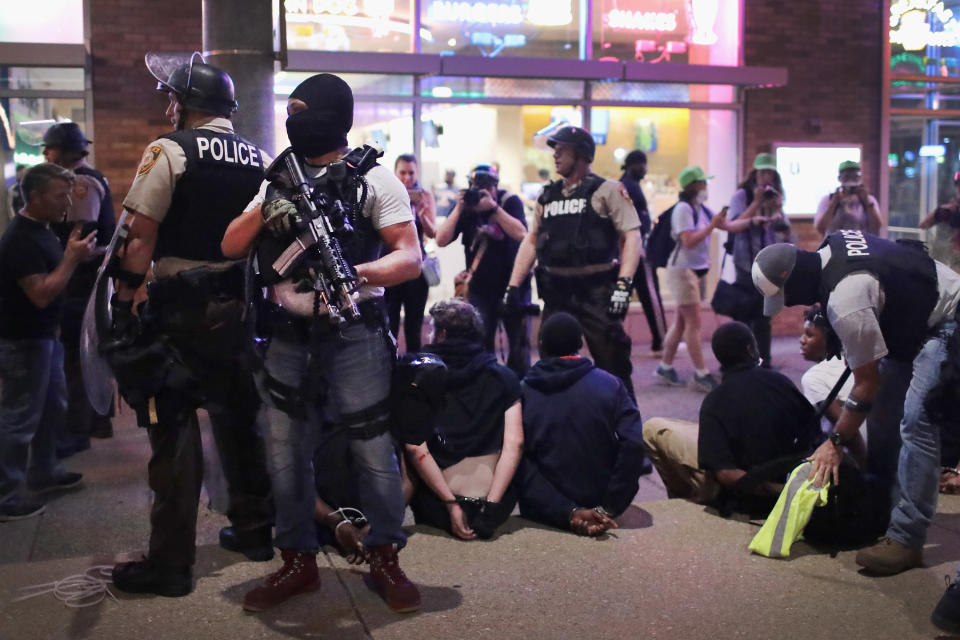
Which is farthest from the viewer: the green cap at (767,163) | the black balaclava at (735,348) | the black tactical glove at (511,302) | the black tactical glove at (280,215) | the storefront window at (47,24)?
the storefront window at (47,24)

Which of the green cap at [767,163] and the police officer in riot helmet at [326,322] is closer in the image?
the police officer in riot helmet at [326,322]

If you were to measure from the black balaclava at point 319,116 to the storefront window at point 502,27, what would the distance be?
7.52m

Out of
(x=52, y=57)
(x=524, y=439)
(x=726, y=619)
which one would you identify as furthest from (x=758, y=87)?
(x=726, y=619)

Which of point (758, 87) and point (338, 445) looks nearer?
point (338, 445)

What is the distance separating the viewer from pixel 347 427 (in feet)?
13.5

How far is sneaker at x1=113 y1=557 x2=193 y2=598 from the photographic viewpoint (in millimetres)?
4395

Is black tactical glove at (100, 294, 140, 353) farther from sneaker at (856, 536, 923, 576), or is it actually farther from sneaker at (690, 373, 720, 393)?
sneaker at (690, 373, 720, 393)

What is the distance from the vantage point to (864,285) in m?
4.47

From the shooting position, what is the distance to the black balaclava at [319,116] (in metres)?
4.04

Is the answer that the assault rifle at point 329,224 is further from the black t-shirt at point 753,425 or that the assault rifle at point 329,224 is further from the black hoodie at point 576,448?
the black t-shirt at point 753,425

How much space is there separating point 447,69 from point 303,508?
7419 millimetres

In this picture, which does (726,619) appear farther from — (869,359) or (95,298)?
(95,298)

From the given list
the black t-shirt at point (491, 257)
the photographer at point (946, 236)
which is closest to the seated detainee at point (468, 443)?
the black t-shirt at point (491, 257)

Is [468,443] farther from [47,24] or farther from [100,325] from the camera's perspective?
[47,24]
